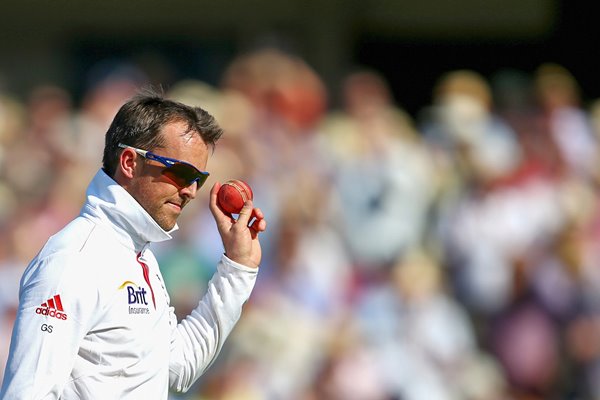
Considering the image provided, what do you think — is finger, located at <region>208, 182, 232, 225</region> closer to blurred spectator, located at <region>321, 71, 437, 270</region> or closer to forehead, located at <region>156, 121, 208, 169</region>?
forehead, located at <region>156, 121, 208, 169</region>

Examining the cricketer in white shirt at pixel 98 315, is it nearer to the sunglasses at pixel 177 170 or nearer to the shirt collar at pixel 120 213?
the shirt collar at pixel 120 213

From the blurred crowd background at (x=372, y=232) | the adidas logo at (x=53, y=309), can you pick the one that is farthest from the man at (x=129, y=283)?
the blurred crowd background at (x=372, y=232)

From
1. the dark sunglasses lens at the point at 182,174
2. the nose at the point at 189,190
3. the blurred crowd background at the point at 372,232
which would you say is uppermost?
the dark sunglasses lens at the point at 182,174

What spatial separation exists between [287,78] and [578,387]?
130 inches

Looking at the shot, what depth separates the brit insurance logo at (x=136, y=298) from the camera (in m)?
3.64

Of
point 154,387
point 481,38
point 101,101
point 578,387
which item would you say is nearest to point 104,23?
point 101,101

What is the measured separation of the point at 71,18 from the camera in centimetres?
1256

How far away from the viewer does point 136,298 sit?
12.0 ft

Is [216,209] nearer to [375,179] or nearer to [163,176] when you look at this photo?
[163,176]

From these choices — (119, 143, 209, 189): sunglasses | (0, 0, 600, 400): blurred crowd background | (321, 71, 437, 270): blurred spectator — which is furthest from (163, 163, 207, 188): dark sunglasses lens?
(321, 71, 437, 270): blurred spectator

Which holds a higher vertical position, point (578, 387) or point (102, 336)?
point (102, 336)

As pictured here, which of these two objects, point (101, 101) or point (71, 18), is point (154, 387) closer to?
point (101, 101)

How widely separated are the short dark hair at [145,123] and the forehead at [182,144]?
1 centimetres

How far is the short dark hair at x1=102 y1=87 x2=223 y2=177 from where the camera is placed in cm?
372
